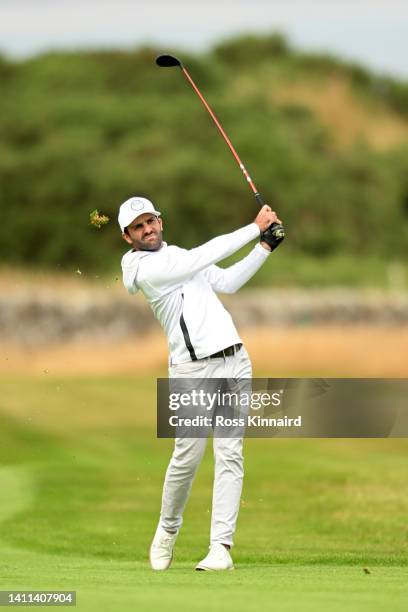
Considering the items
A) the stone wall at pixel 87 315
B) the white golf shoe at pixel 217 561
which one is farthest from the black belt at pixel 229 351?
the stone wall at pixel 87 315

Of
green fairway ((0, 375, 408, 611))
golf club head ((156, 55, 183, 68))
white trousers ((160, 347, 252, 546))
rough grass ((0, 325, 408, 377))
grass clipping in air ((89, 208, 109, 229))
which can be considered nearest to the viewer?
green fairway ((0, 375, 408, 611))

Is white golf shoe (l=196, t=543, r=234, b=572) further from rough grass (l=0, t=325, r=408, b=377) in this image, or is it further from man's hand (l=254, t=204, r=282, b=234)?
rough grass (l=0, t=325, r=408, b=377)

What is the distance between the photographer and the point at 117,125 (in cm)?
8025

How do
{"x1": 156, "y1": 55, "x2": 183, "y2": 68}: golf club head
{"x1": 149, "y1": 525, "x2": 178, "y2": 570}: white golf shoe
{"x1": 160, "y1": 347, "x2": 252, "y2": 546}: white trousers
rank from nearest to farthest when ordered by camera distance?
{"x1": 160, "y1": 347, "x2": 252, "y2": 546}: white trousers → {"x1": 149, "y1": 525, "x2": 178, "y2": 570}: white golf shoe → {"x1": 156, "y1": 55, "x2": 183, "y2": 68}: golf club head

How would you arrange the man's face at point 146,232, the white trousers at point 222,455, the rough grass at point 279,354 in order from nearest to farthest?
the white trousers at point 222,455 < the man's face at point 146,232 < the rough grass at point 279,354

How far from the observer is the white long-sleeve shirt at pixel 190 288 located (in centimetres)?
754

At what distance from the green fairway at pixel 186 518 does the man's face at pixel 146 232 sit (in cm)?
163

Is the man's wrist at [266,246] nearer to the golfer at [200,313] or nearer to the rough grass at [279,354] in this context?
the golfer at [200,313]

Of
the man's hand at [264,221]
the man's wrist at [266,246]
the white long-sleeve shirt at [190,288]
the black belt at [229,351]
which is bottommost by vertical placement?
the black belt at [229,351]

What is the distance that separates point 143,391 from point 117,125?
52.7 metres

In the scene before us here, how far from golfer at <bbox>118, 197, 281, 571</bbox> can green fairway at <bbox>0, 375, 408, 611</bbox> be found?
42 cm

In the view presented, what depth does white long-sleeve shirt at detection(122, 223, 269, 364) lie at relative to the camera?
297 inches

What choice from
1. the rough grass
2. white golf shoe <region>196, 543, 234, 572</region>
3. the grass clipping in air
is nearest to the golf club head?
the grass clipping in air

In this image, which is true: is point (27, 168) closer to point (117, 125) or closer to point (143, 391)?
point (117, 125)
